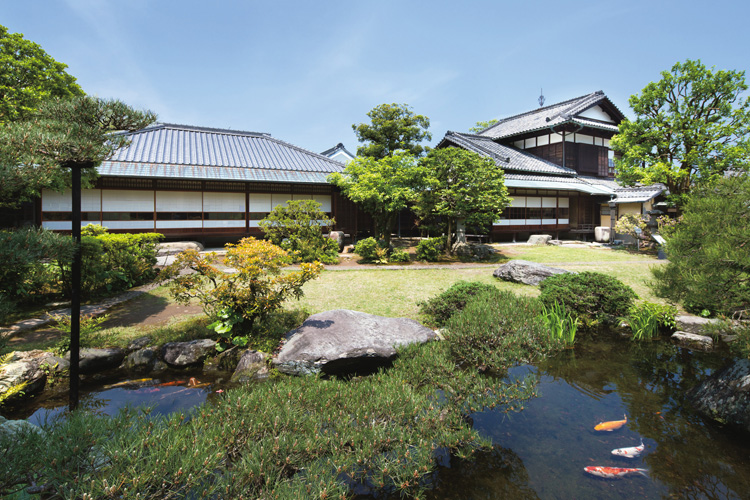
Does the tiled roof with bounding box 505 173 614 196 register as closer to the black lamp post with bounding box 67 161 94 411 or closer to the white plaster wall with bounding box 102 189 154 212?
the white plaster wall with bounding box 102 189 154 212

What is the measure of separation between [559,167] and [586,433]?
2311 cm

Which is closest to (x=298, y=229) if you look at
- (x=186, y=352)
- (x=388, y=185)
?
(x=388, y=185)

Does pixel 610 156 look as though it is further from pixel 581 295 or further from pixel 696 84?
pixel 581 295

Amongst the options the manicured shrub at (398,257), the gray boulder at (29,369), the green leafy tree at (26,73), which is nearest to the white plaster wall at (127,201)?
the green leafy tree at (26,73)

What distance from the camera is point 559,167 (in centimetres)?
2353

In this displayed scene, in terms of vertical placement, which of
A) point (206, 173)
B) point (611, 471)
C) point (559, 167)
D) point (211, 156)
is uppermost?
point (559, 167)

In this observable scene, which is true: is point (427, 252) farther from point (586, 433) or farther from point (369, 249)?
point (586, 433)

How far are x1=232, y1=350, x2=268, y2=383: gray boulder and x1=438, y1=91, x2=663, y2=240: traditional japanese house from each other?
56.5 ft

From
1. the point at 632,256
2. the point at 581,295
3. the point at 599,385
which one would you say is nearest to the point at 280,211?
the point at 581,295

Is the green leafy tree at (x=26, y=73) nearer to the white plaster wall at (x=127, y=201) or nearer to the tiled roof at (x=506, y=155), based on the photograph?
the white plaster wall at (x=127, y=201)

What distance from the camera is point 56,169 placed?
3.05m

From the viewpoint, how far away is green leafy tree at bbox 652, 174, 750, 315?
3689 millimetres

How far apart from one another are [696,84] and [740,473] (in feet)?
56.2

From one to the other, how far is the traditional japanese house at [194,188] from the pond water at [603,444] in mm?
14563
